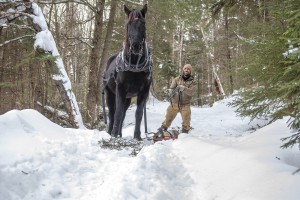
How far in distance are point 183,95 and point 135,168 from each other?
5187mm

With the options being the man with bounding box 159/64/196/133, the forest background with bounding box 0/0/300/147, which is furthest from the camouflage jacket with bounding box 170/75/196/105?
the forest background with bounding box 0/0/300/147

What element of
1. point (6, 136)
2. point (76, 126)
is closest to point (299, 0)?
point (6, 136)

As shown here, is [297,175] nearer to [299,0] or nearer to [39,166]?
[299,0]

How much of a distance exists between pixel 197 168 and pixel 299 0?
7.59ft

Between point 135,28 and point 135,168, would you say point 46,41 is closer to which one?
point 135,28

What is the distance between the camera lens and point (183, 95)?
9.14 meters

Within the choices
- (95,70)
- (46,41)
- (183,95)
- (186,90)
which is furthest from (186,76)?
(95,70)

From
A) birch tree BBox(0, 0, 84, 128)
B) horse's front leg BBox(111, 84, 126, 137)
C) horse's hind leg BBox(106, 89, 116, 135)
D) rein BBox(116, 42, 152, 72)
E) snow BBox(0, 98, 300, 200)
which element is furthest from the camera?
horse's hind leg BBox(106, 89, 116, 135)

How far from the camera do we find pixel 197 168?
444 centimetres

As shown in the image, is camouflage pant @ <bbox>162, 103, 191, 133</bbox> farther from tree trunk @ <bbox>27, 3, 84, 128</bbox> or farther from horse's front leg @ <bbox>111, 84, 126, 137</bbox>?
tree trunk @ <bbox>27, 3, 84, 128</bbox>

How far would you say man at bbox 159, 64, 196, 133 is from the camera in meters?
9.08

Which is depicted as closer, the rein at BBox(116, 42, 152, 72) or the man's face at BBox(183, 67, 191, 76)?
the rein at BBox(116, 42, 152, 72)

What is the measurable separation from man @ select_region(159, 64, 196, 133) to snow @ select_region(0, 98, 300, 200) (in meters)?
3.51

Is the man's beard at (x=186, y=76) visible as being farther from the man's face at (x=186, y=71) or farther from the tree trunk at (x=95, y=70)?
the tree trunk at (x=95, y=70)
